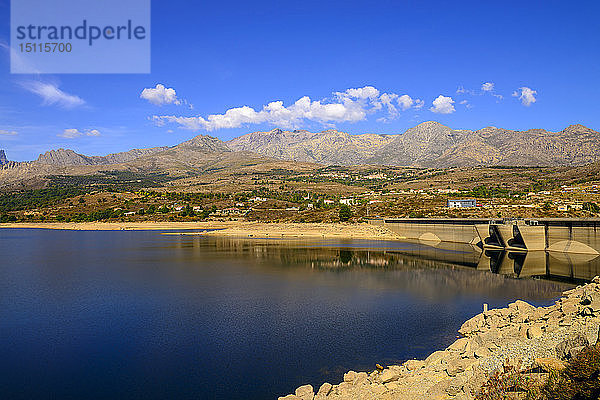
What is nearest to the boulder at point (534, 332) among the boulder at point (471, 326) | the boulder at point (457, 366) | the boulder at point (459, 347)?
the boulder at point (459, 347)

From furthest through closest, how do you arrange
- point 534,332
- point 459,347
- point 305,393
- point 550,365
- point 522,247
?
point 522,247, point 459,347, point 534,332, point 305,393, point 550,365

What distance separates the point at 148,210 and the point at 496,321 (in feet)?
513

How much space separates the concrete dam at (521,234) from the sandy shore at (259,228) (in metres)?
13.6

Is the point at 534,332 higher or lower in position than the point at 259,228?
higher

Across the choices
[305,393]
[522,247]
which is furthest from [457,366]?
[522,247]

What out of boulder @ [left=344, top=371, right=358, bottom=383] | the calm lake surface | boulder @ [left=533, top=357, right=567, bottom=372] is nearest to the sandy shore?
the calm lake surface

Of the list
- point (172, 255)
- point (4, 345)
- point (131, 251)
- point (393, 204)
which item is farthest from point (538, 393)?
point (393, 204)

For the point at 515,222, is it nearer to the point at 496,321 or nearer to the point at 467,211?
the point at 467,211

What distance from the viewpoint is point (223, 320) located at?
29.6m

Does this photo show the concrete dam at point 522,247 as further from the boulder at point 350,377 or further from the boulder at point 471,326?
the boulder at point 350,377

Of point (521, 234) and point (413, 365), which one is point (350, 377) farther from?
point (521, 234)

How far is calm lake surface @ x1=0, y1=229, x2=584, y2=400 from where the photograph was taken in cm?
2027

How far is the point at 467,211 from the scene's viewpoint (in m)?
108

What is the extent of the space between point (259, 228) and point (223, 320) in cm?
9232
